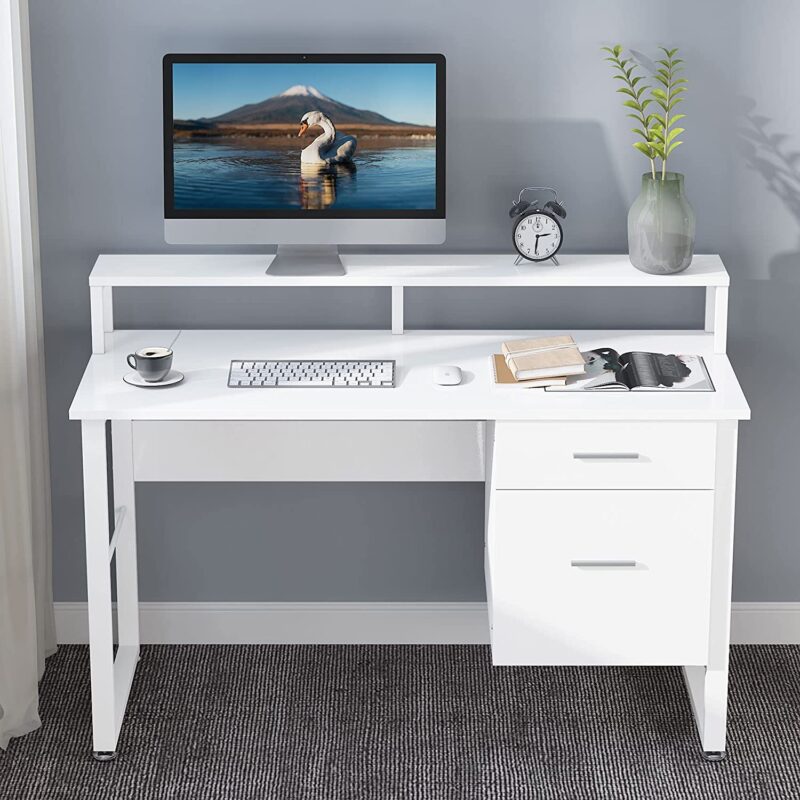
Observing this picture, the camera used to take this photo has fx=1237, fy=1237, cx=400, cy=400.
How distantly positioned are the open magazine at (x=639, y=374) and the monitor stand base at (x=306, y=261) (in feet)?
1.90

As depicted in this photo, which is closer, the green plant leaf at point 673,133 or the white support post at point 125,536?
the green plant leaf at point 673,133

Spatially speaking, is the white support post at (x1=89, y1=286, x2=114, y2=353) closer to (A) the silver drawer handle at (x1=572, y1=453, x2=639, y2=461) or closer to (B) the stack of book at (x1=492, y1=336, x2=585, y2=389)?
(B) the stack of book at (x1=492, y1=336, x2=585, y2=389)

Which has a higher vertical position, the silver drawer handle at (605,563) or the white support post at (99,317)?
the white support post at (99,317)

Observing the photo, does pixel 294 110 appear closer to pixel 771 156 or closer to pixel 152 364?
pixel 152 364

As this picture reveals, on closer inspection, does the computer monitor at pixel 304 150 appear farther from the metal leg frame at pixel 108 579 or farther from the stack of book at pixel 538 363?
the metal leg frame at pixel 108 579

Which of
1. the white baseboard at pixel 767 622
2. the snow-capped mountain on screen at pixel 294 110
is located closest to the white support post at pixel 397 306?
the snow-capped mountain on screen at pixel 294 110

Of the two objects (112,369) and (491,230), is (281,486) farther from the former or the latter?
(491,230)

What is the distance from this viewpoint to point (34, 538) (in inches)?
114

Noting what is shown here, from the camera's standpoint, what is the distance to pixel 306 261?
2.78 m

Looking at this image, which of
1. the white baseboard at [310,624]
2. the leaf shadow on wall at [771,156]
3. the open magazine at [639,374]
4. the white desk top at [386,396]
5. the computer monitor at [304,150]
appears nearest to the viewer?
the white desk top at [386,396]

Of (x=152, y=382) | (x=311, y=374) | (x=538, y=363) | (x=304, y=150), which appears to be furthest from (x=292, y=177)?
(x=538, y=363)

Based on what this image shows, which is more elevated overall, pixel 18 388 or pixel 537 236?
pixel 537 236

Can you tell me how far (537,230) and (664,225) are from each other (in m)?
0.28

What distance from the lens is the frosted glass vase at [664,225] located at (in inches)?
105
